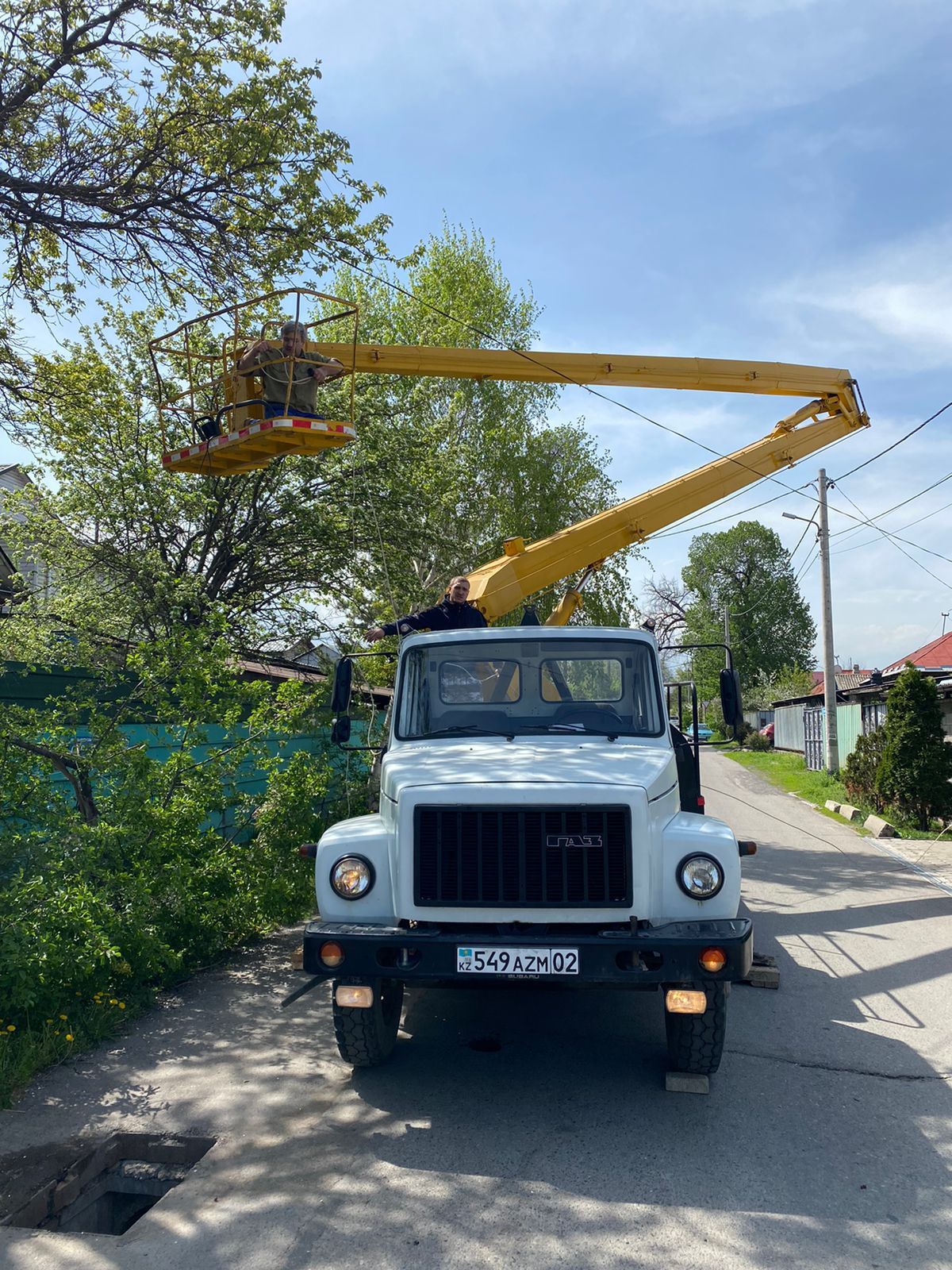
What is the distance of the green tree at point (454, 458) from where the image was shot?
50.6 ft

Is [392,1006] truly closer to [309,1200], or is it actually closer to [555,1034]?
[555,1034]

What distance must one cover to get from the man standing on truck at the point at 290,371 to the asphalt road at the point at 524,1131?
4.85m

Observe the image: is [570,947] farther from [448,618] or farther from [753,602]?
[753,602]

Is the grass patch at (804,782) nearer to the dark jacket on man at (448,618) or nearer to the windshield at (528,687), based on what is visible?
the dark jacket on man at (448,618)

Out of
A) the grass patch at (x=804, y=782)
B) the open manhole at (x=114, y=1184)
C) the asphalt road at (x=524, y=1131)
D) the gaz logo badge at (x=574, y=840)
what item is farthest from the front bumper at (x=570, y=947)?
the grass patch at (x=804, y=782)

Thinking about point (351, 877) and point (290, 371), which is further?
point (290, 371)

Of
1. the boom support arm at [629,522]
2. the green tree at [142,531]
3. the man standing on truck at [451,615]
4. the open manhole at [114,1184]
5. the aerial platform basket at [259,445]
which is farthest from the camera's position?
the green tree at [142,531]

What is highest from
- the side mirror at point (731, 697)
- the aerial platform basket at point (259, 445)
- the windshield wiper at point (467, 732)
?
the aerial platform basket at point (259, 445)

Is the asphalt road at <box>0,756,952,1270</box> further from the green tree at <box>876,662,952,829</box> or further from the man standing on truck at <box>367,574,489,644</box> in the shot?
the green tree at <box>876,662,952,829</box>

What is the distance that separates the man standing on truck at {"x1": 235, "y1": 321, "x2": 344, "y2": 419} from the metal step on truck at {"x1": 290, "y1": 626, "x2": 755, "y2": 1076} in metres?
4.70

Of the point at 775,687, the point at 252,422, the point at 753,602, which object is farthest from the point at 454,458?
the point at 753,602

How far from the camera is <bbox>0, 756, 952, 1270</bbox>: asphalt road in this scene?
11.5ft

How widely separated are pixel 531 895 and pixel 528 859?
0.17m

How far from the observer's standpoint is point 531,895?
4773 mm
